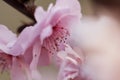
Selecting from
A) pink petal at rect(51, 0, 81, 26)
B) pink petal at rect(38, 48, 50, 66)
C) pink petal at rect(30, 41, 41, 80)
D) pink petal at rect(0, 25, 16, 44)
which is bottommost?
pink petal at rect(30, 41, 41, 80)

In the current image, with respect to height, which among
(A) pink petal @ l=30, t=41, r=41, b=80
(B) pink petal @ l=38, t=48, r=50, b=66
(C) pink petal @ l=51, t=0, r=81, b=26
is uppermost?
(C) pink petal @ l=51, t=0, r=81, b=26

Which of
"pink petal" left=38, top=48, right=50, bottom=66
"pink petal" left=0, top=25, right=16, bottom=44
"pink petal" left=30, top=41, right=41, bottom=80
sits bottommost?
"pink petal" left=30, top=41, right=41, bottom=80

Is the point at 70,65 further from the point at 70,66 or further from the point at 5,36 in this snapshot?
the point at 5,36

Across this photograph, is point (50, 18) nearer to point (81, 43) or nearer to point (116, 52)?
point (81, 43)

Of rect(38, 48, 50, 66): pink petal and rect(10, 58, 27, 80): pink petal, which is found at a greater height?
rect(38, 48, 50, 66): pink petal

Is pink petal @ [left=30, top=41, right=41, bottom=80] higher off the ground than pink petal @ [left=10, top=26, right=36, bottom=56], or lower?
lower

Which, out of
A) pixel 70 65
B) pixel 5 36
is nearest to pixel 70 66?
pixel 70 65

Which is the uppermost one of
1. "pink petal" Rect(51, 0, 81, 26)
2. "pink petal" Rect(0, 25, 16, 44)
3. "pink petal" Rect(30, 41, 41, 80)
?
"pink petal" Rect(51, 0, 81, 26)

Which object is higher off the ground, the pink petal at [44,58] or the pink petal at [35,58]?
the pink petal at [44,58]

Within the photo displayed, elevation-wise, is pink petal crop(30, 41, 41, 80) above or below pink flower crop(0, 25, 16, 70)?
below

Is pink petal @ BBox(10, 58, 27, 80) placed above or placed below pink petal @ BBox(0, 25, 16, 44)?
below

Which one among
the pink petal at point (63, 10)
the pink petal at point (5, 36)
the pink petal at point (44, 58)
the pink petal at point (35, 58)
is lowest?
the pink petal at point (35, 58)
